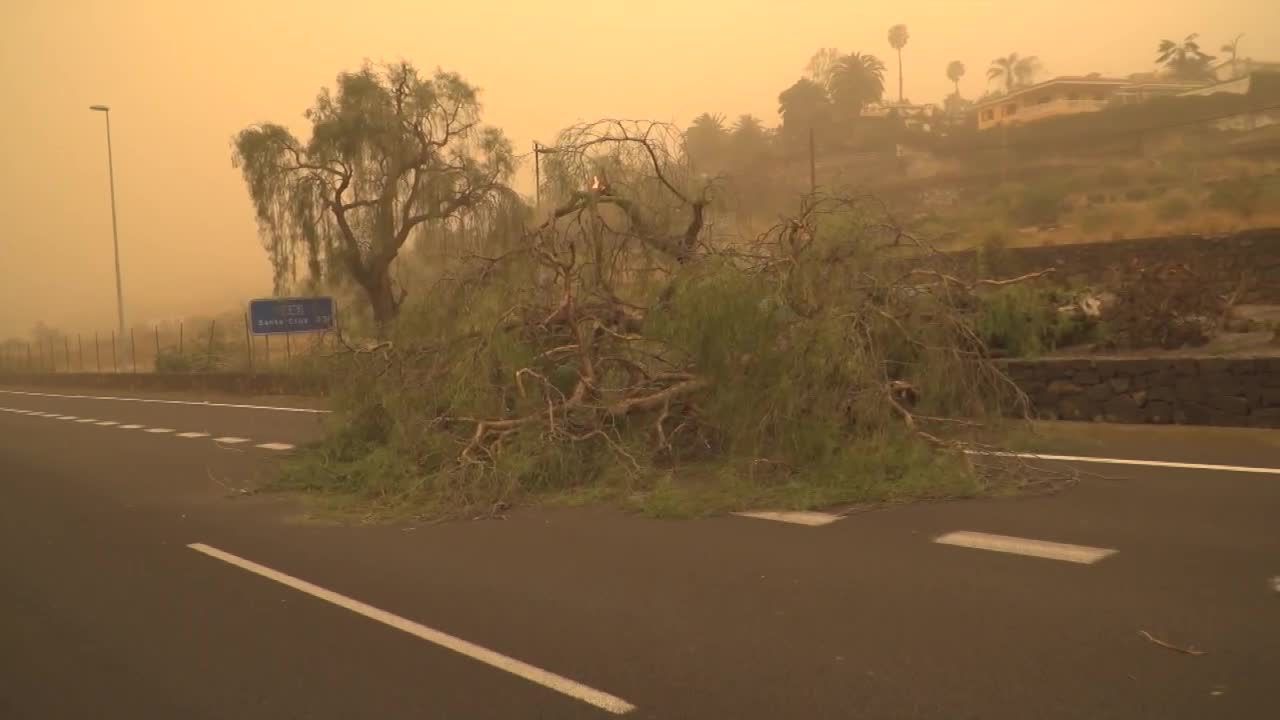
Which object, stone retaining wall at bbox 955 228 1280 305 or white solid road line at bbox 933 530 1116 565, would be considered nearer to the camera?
white solid road line at bbox 933 530 1116 565

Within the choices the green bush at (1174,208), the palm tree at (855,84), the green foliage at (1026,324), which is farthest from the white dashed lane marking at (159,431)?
the palm tree at (855,84)

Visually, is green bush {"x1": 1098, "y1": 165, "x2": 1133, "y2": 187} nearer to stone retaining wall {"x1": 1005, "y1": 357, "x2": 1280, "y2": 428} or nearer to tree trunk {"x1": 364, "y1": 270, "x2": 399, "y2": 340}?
tree trunk {"x1": 364, "y1": 270, "x2": 399, "y2": 340}

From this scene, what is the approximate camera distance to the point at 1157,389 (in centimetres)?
1230

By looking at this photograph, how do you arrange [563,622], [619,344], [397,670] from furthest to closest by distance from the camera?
[619,344], [563,622], [397,670]

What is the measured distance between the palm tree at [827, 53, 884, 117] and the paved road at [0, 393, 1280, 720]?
5389 cm

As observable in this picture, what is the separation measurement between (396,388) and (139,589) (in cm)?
463

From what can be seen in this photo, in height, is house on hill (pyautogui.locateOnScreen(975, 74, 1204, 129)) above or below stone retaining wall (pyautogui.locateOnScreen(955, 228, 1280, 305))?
above

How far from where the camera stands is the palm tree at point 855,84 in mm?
60906

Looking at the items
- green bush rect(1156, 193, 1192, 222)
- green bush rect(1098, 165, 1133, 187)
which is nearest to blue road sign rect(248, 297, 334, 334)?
green bush rect(1156, 193, 1192, 222)

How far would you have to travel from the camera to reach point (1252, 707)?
434cm

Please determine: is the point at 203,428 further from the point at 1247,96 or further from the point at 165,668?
the point at 1247,96

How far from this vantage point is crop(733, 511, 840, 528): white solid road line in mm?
8328

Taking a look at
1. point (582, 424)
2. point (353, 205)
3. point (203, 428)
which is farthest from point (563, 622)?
point (353, 205)

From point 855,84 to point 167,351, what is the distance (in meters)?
41.7
